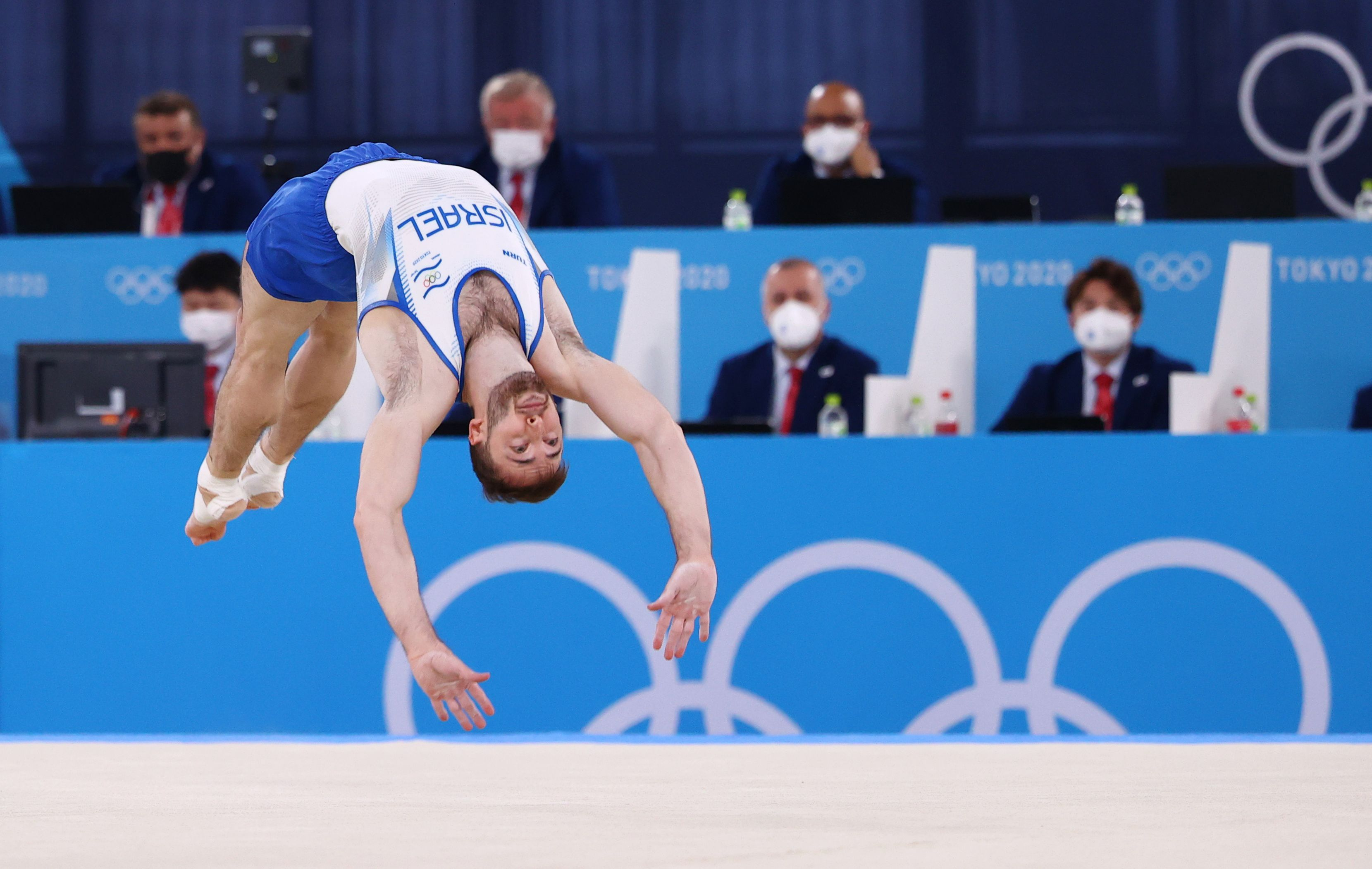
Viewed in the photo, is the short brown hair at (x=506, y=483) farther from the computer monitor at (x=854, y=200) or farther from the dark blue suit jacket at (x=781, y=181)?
the dark blue suit jacket at (x=781, y=181)

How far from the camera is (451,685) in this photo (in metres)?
3.05

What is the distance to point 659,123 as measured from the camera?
11.9 metres

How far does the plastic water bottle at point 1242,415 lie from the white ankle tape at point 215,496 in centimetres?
401

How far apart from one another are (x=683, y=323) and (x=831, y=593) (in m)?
2.14

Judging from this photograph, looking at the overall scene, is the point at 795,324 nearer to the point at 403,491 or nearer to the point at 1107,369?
the point at 1107,369

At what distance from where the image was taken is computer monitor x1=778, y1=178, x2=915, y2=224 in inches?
293

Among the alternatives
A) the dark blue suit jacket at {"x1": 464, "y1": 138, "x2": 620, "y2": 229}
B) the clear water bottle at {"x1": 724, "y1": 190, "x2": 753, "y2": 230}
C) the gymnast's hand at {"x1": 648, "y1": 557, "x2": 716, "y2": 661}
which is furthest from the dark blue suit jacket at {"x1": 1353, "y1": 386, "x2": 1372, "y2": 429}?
the gymnast's hand at {"x1": 648, "y1": 557, "x2": 716, "y2": 661}

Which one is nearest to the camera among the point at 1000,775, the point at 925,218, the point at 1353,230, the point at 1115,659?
the point at 1000,775

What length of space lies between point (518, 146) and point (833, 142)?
1717mm

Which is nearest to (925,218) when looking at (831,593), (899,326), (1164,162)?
(899,326)

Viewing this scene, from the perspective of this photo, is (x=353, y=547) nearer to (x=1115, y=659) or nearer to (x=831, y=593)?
(x=831, y=593)

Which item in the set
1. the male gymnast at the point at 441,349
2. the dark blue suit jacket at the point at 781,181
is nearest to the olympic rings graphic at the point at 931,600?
the male gymnast at the point at 441,349

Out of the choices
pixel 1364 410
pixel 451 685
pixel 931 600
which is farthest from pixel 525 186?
pixel 451 685

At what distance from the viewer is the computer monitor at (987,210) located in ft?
25.2
